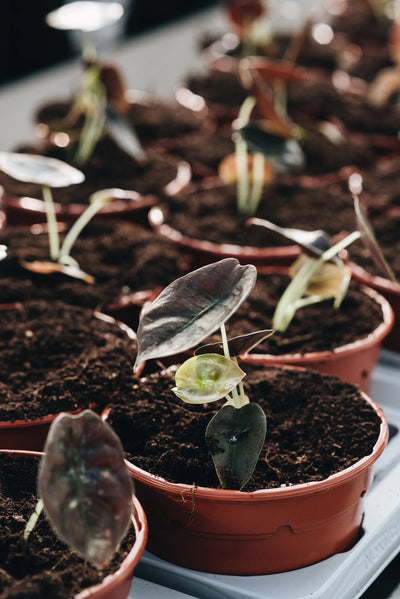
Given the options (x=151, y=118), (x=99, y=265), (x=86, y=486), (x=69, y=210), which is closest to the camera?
(x=86, y=486)

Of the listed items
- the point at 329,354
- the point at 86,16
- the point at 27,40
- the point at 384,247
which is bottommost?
the point at 27,40

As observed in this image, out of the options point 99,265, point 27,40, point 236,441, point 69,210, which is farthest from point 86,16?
point 27,40

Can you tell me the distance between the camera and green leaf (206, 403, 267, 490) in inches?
43.4

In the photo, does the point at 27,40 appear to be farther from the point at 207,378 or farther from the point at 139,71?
the point at 207,378

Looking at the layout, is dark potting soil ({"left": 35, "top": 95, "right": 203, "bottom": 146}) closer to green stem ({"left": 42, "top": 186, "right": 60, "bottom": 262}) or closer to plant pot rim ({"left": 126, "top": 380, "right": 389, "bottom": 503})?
green stem ({"left": 42, "top": 186, "right": 60, "bottom": 262})

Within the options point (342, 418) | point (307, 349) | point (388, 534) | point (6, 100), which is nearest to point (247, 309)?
point (307, 349)

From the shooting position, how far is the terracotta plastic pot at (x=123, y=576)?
96 cm

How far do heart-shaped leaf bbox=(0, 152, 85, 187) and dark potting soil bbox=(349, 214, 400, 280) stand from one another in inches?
26.5

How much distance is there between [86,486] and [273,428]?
433 mm

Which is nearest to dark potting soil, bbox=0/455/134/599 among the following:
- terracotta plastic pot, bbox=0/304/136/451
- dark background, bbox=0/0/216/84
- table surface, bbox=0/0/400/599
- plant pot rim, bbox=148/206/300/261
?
terracotta plastic pot, bbox=0/304/136/451

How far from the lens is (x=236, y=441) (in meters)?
1.11

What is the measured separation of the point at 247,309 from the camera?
168 cm

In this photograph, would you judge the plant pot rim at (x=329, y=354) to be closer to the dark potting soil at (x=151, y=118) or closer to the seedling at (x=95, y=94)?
the seedling at (x=95, y=94)

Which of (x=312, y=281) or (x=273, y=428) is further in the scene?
(x=312, y=281)
